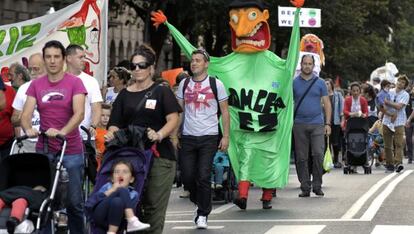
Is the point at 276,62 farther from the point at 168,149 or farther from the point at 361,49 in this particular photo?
the point at 361,49

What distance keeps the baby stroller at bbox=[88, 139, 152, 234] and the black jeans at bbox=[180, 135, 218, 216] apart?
2867 mm

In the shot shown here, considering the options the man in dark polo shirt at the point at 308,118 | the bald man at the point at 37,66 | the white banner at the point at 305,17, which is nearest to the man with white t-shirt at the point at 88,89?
the bald man at the point at 37,66

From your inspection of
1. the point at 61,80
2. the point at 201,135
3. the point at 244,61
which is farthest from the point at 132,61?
the point at 244,61

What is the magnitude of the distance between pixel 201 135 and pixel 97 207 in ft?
11.3

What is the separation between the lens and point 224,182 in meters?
16.1

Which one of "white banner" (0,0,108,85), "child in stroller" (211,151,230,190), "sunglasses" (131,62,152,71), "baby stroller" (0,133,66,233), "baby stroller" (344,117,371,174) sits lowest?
"baby stroller" (344,117,371,174)

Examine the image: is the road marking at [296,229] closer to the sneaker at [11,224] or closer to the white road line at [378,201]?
the white road line at [378,201]

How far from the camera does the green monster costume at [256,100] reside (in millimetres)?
14984

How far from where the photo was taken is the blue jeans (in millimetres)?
10219

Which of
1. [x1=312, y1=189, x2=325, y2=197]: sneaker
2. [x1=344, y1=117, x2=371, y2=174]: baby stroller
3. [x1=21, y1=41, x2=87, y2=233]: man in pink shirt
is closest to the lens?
[x1=21, y1=41, x2=87, y2=233]: man in pink shirt

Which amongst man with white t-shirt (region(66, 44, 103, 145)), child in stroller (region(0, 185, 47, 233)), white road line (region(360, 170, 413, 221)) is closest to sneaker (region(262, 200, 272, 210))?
white road line (region(360, 170, 413, 221))

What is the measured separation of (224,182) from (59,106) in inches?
247

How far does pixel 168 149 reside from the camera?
1054 centimetres

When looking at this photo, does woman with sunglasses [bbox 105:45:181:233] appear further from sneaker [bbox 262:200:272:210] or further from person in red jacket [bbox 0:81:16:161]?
sneaker [bbox 262:200:272:210]
